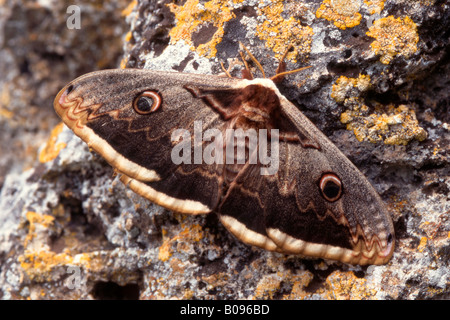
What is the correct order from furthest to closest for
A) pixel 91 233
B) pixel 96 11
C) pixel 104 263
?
pixel 96 11 → pixel 91 233 → pixel 104 263

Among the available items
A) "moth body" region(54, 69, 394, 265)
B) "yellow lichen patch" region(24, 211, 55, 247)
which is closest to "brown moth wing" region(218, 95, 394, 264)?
"moth body" region(54, 69, 394, 265)

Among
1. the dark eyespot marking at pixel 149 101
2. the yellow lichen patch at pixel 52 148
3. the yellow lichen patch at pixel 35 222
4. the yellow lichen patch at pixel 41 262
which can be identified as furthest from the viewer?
the yellow lichen patch at pixel 52 148

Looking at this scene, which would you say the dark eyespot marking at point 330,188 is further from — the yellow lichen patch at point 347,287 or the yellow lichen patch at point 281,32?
the yellow lichen patch at point 281,32

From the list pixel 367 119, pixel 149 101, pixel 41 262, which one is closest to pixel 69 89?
pixel 149 101

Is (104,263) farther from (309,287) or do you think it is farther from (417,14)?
(417,14)

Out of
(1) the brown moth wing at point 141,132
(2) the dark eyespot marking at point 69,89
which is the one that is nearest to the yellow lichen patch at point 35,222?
(1) the brown moth wing at point 141,132

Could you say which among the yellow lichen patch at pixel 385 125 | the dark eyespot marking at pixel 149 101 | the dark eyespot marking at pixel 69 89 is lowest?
the yellow lichen patch at pixel 385 125

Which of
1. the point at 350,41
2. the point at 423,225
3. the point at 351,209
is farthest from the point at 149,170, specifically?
the point at 423,225
